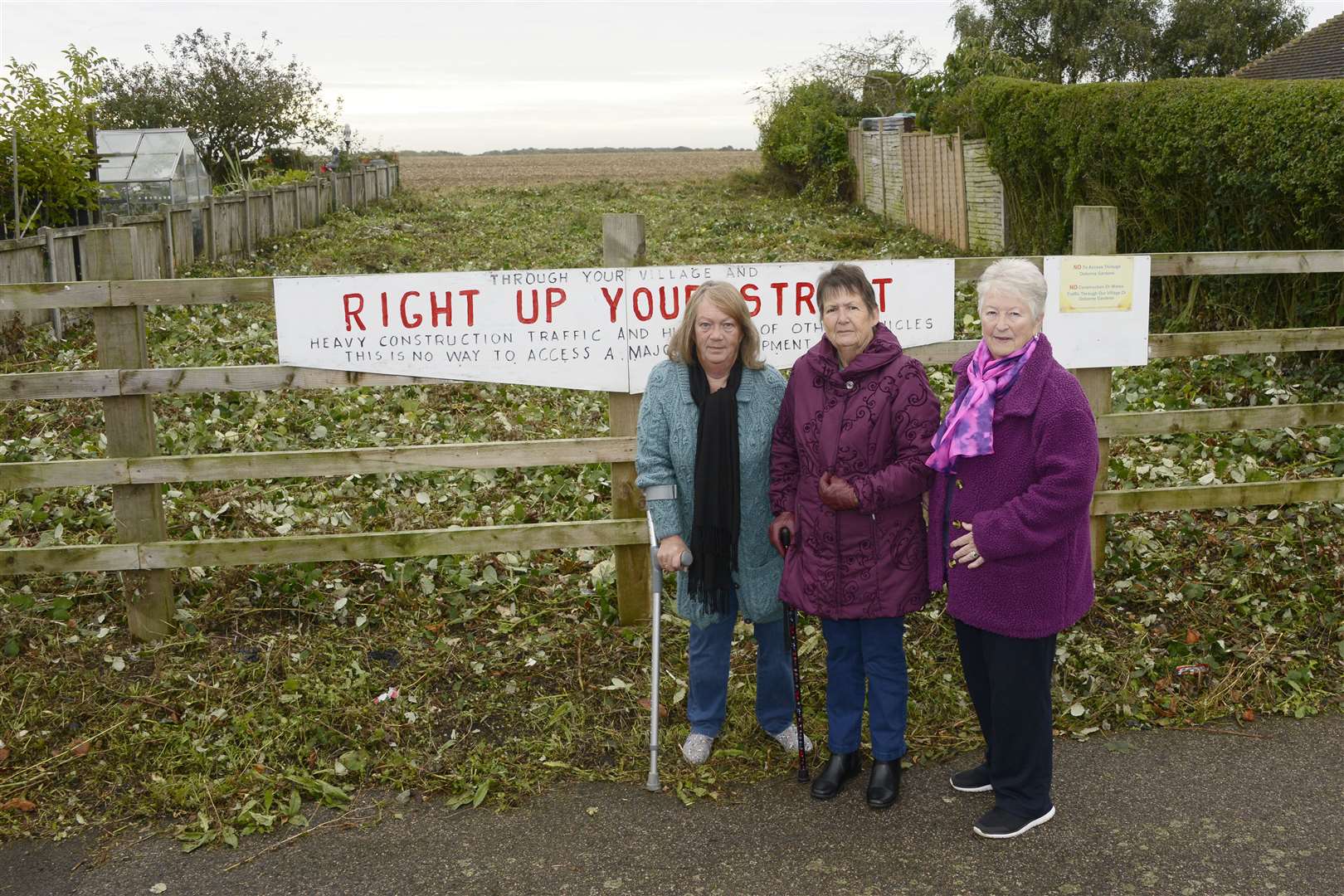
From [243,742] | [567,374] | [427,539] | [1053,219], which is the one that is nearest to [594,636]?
[427,539]

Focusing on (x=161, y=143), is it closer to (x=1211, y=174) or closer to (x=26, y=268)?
(x=26, y=268)

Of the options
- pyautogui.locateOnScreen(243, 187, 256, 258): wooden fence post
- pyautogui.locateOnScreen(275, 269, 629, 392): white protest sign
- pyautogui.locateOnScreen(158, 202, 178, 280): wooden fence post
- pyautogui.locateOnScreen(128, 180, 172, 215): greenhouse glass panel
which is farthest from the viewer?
pyautogui.locateOnScreen(128, 180, 172, 215): greenhouse glass panel

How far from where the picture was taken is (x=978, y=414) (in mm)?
3611

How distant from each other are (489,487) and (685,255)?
1136 centimetres

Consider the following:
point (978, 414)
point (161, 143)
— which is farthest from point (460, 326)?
point (161, 143)

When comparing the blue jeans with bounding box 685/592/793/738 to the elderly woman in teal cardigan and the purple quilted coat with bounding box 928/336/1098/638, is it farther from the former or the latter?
the purple quilted coat with bounding box 928/336/1098/638

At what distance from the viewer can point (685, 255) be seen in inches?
706

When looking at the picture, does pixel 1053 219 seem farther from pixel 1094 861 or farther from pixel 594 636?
pixel 1094 861

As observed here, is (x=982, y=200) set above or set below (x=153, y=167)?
below

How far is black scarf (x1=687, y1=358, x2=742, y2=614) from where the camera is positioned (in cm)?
408

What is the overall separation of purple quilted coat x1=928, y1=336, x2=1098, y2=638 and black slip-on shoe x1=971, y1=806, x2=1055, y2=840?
0.63 meters

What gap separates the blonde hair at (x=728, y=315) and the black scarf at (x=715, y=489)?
0.05 metres

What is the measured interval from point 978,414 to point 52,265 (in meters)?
10.9

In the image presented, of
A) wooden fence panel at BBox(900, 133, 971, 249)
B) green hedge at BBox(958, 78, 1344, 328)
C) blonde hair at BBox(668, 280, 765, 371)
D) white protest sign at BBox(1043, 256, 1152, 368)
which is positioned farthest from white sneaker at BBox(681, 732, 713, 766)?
wooden fence panel at BBox(900, 133, 971, 249)
